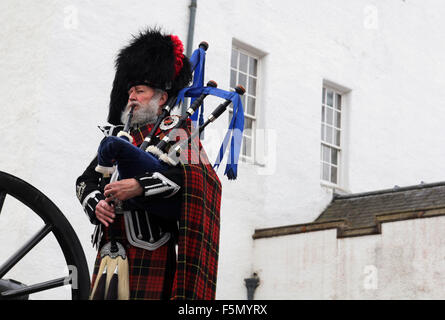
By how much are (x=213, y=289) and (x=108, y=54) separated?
18.0 ft

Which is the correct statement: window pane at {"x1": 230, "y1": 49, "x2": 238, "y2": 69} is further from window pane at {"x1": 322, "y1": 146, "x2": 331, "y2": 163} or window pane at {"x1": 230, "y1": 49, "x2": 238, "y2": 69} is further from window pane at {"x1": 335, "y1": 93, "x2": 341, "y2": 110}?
window pane at {"x1": 335, "y1": 93, "x2": 341, "y2": 110}

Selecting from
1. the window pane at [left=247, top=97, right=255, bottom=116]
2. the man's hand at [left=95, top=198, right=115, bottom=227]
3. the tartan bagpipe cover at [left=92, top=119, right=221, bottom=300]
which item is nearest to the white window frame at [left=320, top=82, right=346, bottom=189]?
the window pane at [left=247, top=97, right=255, bottom=116]

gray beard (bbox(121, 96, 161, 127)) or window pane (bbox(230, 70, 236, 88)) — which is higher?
window pane (bbox(230, 70, 236, 88))

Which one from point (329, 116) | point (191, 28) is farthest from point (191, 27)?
point (329, 116)

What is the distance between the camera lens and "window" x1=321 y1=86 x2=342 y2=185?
11.7 meters

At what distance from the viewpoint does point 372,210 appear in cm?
1012

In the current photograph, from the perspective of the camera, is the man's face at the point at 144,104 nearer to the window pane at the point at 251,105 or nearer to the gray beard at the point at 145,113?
the gray beard at the point at 145,113

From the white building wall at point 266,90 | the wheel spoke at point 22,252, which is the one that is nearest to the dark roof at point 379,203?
the white building wall at point 266,90

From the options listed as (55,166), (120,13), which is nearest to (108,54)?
(120,13)

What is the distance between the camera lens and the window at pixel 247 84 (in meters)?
10.5

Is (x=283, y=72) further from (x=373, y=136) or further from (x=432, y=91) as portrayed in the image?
(x=432, y=91)

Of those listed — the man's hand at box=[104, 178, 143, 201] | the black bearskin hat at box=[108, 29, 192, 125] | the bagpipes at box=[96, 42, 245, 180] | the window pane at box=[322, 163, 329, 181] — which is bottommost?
the man's hand at box=[104, 178, 143, 201]

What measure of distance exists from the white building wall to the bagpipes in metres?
4.15
